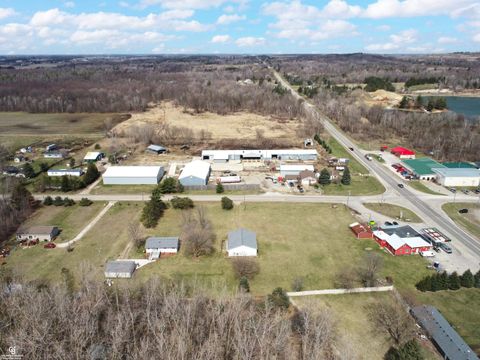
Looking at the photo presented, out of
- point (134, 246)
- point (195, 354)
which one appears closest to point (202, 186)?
point (134, 246)

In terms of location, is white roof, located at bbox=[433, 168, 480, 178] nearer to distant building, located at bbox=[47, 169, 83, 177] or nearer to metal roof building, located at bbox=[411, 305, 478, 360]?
metal roof building, located at bbox=[411, 305, 478, 360]

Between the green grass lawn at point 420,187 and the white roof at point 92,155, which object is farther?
the white roof at point 92,155

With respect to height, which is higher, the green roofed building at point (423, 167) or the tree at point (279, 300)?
the green roofed building at point (423, 167)

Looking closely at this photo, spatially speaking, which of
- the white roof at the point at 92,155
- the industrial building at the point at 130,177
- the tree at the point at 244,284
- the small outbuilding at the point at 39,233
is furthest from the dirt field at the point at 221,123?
the tree at the point at 244,284

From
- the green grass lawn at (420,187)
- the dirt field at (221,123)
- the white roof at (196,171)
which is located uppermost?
the dirt field at (221,123)

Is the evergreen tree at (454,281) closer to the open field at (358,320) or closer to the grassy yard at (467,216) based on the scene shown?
the open field at (358,320)

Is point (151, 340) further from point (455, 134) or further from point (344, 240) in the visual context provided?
point (455, 134)

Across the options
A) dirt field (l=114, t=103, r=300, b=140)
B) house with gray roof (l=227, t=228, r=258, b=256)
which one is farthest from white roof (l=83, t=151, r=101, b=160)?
house with gray roof (l=227, t=228, r=258, b=256)
